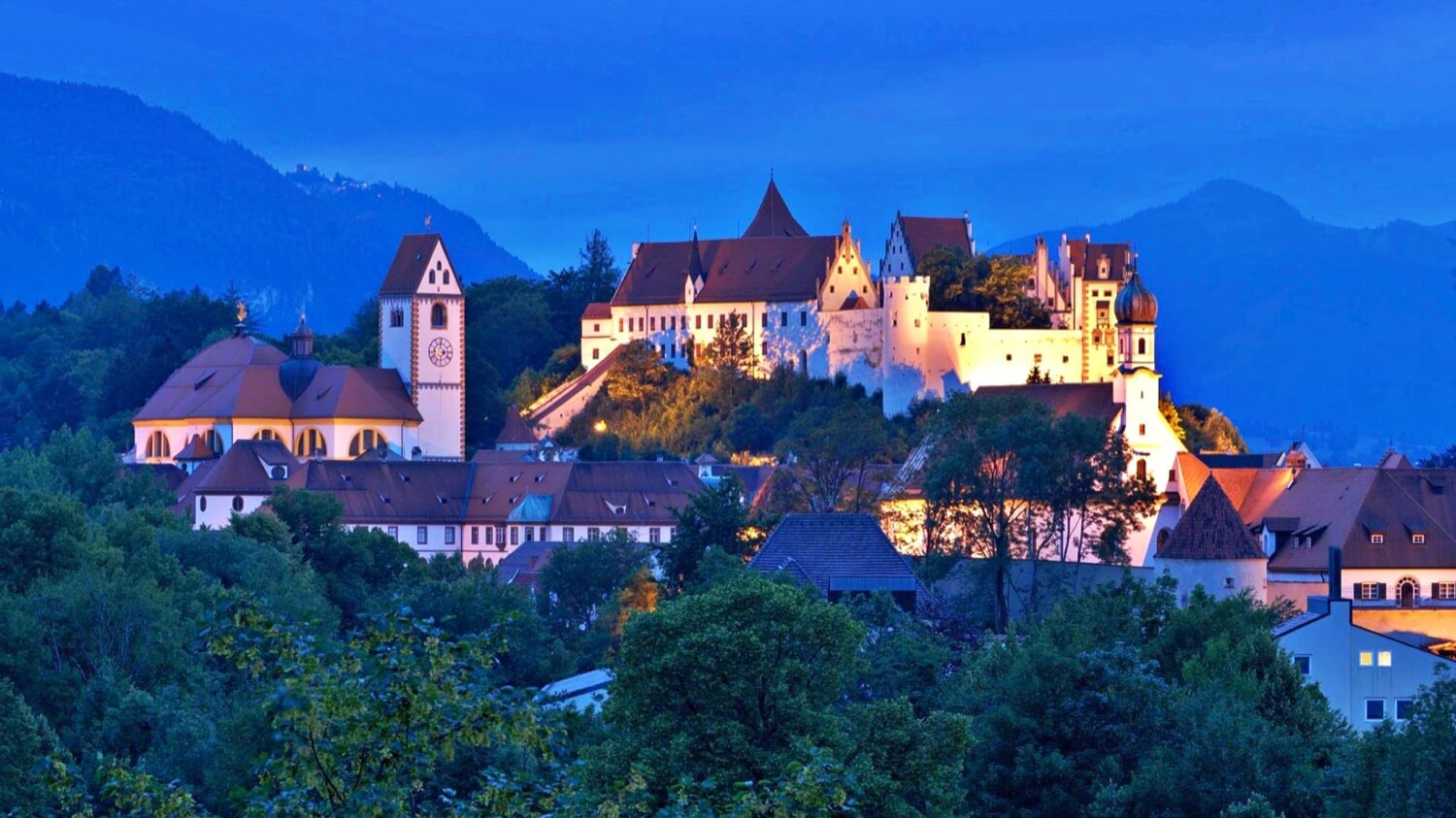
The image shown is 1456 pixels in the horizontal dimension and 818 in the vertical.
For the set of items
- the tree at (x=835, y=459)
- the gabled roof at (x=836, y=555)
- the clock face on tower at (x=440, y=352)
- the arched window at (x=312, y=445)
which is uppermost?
the clock face on tower at (x=440, y=352)

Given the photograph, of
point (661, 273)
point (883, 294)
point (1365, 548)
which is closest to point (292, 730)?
point (1365, 548)

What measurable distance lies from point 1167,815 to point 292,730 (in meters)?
20.3

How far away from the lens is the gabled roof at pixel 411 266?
130000 mm

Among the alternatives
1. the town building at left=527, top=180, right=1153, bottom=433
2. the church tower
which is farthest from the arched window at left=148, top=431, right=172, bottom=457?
the town building at left=527, top=180, right=1153, bottom=433

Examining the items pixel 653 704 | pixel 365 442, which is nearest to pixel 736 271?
pixel 365 442

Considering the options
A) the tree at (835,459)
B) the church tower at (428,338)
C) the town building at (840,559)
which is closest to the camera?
the town building at (840,559)

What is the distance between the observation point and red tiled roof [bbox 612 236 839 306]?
13125 cm

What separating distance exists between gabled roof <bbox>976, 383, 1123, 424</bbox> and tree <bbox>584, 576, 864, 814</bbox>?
194 feet

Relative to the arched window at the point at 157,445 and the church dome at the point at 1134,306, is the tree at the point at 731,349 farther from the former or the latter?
the church dome at the point at 1134,306

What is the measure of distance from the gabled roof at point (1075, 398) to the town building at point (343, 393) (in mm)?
30347

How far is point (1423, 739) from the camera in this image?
3500 centimetres

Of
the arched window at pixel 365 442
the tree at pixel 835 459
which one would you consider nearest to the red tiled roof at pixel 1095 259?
the tree at pixel 835 459

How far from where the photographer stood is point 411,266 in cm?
13088

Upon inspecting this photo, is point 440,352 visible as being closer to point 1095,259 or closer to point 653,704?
point 1095,259
